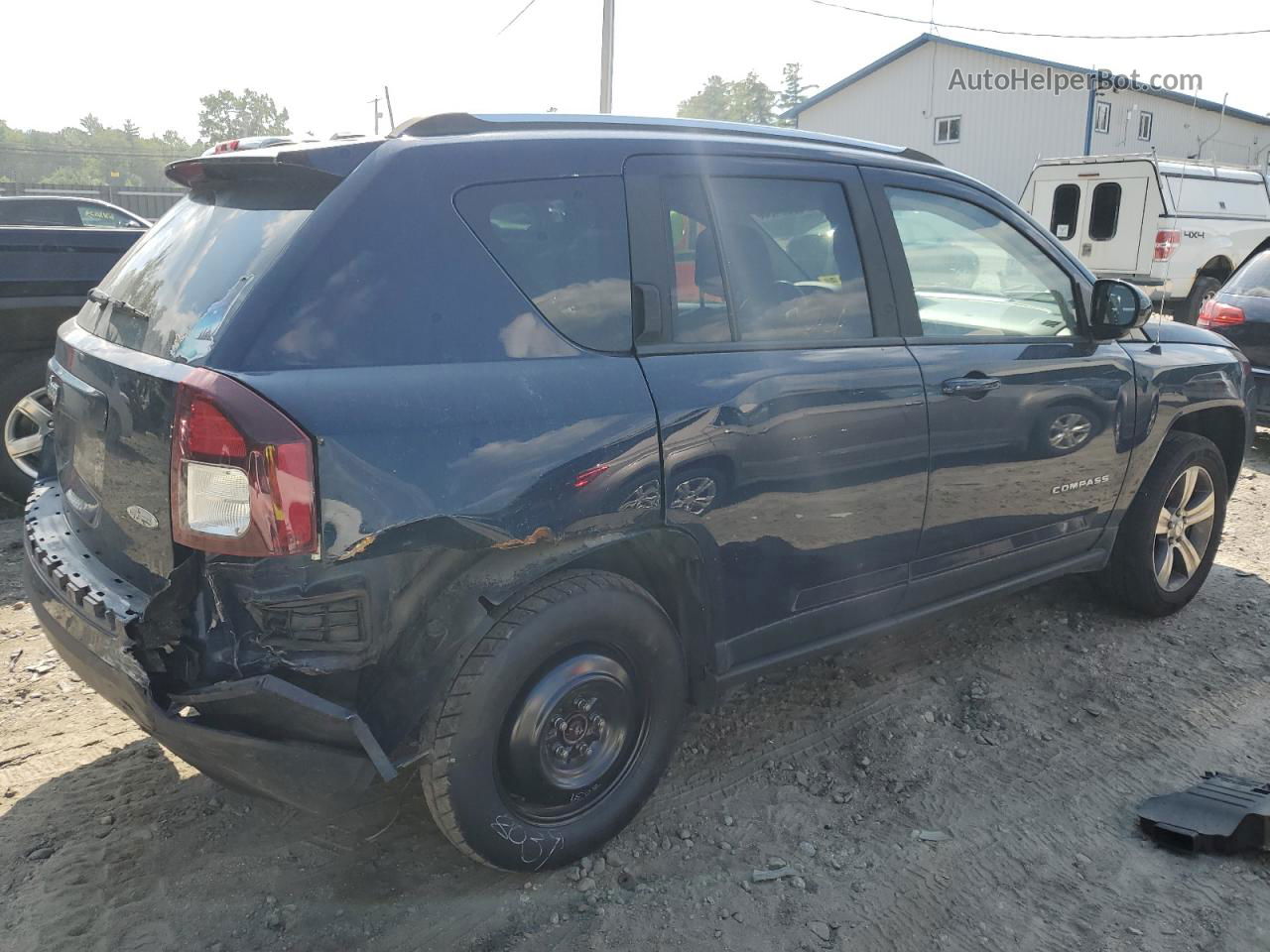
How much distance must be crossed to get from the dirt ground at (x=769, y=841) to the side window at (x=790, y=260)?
1414 mm

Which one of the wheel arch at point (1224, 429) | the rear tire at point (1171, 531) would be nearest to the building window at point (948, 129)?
the wheel arch at point (1224, 429)

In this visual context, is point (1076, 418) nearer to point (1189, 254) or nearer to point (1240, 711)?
point (1240, 711)

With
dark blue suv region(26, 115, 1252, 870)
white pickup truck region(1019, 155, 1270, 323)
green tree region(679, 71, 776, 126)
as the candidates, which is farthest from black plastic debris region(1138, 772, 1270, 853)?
green tree region(679, 71, 776, 126)

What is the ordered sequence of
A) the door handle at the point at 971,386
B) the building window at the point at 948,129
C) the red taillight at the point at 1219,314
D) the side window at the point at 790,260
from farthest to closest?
the building window at the point at 948,129, the red taillight at the point at 1219,314, the door handle at the point at 971,386, the side window at the point at 790,260

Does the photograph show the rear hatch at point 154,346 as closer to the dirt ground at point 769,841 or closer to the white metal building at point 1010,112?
the dirt ground at point 769,841

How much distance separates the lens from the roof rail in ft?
8.48

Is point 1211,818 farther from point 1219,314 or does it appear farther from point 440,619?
point 1219,314

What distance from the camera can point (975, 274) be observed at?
3666 mm

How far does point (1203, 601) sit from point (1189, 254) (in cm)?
1171

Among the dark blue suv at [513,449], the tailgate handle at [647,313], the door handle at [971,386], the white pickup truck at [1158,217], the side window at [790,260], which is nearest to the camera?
the dark blue suv at [513,449]

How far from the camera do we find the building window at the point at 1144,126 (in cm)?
2884

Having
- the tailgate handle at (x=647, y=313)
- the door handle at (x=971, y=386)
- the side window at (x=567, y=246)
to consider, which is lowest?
the door handle at (x=971, y=386)

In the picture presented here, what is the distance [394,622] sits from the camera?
2.30 metres

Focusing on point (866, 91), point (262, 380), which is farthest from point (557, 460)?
point (866, 91)
